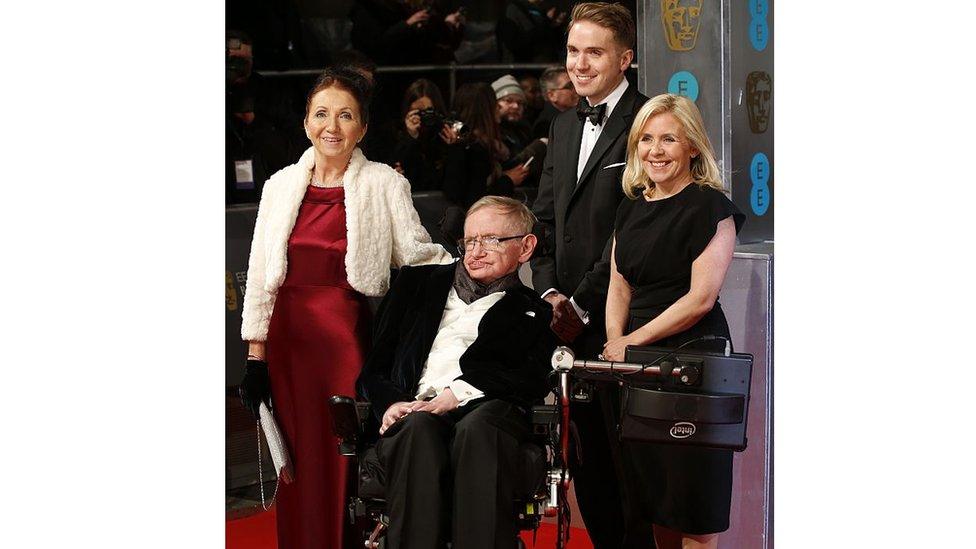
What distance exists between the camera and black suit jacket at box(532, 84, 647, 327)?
4078 millimetres

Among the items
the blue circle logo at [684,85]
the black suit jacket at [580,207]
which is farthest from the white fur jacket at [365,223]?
the blue circle logo at [684,85]

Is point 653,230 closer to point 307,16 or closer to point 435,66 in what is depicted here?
point 435,66

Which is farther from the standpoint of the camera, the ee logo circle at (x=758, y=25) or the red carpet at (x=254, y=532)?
the red carpet at (x=254, y=532)

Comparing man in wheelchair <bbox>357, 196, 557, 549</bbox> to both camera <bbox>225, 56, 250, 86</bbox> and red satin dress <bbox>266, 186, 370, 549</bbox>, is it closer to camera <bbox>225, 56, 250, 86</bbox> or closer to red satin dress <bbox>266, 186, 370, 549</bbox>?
red satin dress <bbox>266, 186, 370, 549</bbox>

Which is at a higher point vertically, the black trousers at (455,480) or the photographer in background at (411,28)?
the photographer in background at (411,28)

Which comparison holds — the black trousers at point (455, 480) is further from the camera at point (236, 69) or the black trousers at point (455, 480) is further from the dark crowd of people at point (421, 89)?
the camera at point (236, 69)

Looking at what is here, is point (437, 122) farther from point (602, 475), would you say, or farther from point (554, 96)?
point (602, 475)

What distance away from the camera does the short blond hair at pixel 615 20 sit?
13.4ft

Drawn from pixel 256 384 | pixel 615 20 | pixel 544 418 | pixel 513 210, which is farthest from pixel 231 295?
pixel 615 20

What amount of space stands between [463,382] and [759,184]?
39.8 inches

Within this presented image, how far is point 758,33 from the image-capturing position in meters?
4.10

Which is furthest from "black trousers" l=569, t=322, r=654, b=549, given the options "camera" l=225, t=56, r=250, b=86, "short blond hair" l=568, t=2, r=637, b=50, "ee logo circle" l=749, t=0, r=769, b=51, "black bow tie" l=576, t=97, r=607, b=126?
"camera" l=225, t=56, r=250, b=86

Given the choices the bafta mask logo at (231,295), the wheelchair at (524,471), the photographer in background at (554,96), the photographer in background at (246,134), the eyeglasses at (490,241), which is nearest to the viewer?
the wheelchair at (524,471)

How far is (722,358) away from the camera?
395cm
